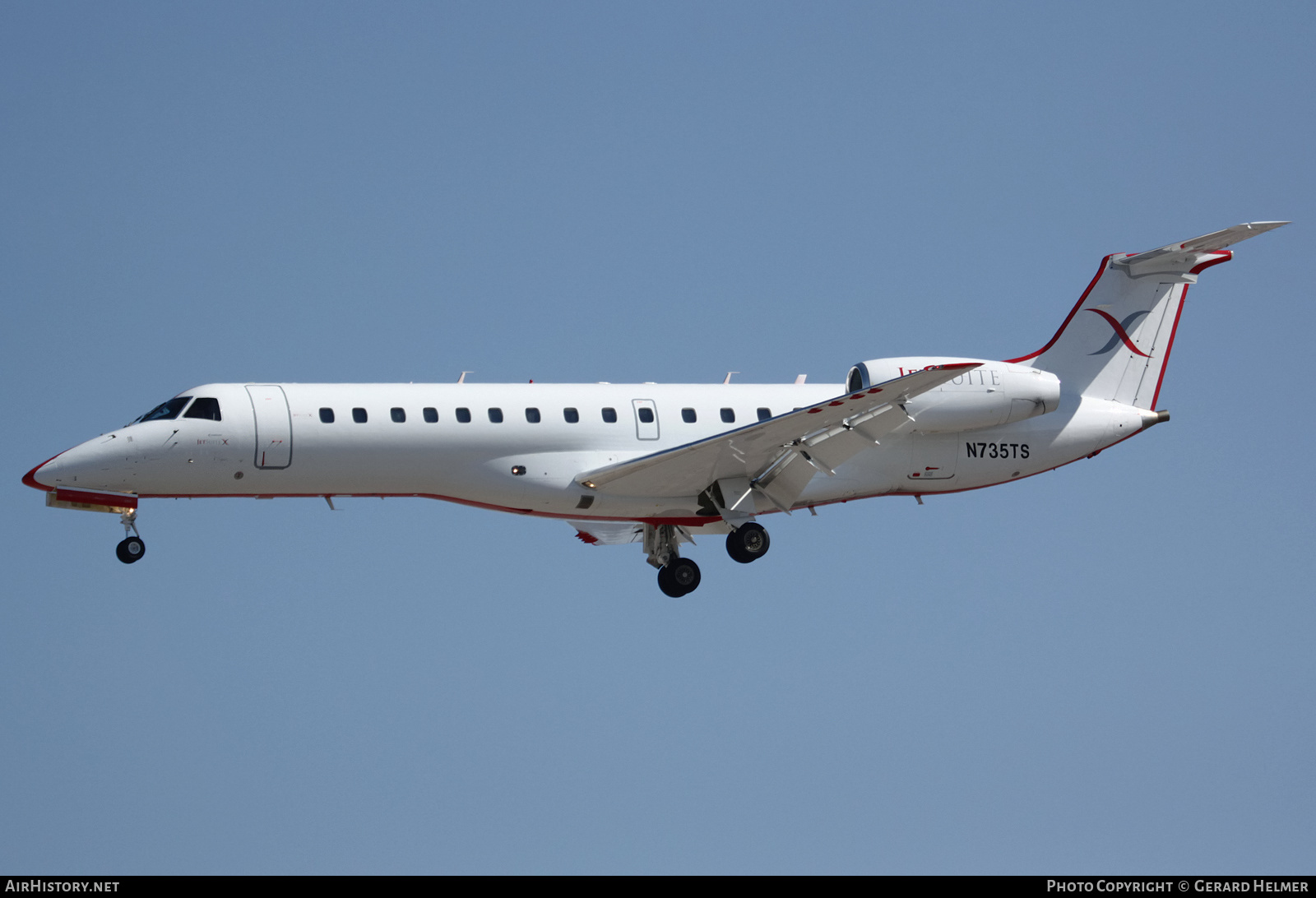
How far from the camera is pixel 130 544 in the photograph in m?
27.0

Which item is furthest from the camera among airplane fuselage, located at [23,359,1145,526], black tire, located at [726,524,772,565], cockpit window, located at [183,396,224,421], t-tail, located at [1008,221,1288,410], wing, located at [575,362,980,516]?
t-tail, located at [1008,221,1288,410]

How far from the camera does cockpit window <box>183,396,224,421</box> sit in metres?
26.9

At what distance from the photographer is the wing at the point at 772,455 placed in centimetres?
2625

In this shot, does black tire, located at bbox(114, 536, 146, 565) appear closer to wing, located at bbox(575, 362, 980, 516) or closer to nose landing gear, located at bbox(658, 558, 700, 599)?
wing, located at bbox(575, 362, 980, 516)

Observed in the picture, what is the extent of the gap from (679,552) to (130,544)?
953cm

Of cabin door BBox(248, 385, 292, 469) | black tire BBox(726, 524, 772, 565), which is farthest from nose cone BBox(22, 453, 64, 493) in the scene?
black tire BBox(726, 524, 772, 565)

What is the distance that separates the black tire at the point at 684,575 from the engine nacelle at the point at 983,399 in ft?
13.9

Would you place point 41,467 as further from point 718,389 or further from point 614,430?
point 718,389

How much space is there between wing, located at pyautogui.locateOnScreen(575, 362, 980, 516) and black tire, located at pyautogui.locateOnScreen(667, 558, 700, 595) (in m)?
1.43

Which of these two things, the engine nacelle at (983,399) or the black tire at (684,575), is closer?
the engine nacelle at (983,399)

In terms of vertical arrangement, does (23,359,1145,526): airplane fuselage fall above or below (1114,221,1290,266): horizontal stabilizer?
below

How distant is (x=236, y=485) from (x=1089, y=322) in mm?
15925

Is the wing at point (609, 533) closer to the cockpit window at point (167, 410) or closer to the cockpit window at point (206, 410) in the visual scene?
the cockpit window at point (206, 410)

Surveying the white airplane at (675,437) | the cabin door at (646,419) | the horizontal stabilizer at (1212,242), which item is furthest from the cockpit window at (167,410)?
the horizontal stabilizer at (1212,242)
